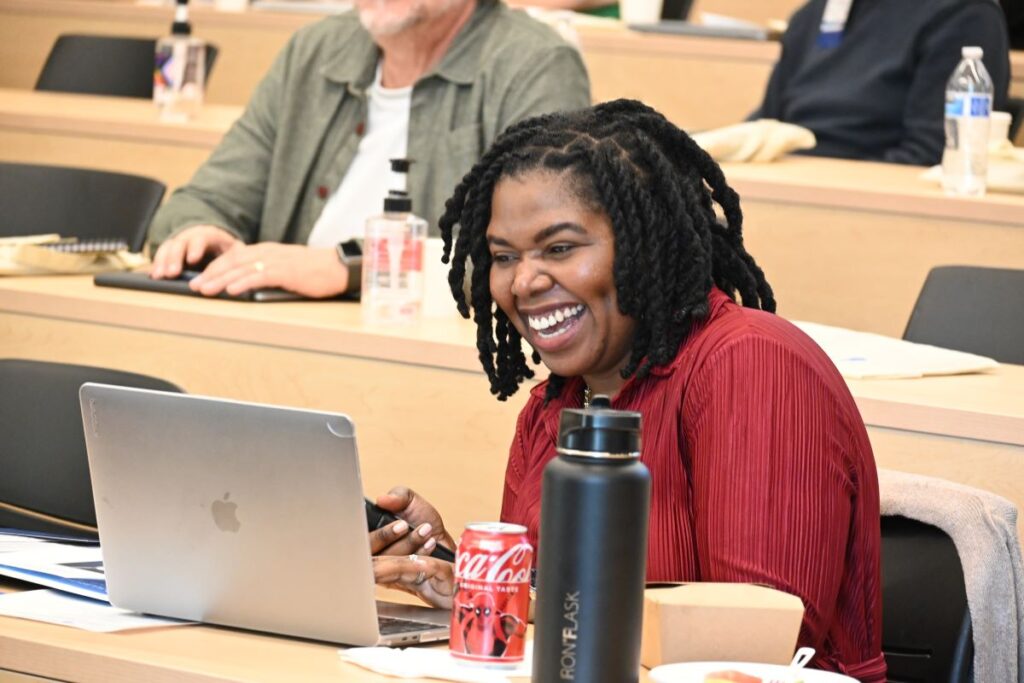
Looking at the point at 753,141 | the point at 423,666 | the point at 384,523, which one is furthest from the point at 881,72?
the point at 423,666

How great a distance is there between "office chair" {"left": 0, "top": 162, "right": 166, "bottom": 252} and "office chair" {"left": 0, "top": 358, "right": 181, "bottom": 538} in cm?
91

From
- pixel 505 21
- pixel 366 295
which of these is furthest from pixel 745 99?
pixel 366 295

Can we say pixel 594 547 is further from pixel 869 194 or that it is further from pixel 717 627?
pixel 869 194

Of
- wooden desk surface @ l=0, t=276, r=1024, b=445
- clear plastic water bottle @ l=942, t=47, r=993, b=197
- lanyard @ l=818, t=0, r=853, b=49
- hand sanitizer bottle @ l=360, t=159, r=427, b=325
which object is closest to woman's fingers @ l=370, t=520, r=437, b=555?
wooden desk surface @ l=0, t=276, r=1024, b=445

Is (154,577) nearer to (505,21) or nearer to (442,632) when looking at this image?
(442,632)

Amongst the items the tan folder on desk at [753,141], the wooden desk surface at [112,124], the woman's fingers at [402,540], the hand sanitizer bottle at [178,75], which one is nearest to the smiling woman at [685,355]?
the woman's fingers at [402,540]

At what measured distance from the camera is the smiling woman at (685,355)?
1.43 metres

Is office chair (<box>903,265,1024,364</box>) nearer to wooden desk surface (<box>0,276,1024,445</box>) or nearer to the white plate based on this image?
wooden desk surface (<box>0,276,1024,445</box>)

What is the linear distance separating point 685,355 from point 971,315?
1018 mm

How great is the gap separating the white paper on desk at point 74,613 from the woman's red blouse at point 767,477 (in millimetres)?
379

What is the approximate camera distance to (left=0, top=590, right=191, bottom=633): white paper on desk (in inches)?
54.1

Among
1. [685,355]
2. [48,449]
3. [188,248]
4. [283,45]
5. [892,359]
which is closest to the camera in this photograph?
[685,355]

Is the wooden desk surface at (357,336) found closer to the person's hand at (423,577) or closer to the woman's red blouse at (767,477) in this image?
the woman's red blouse at (767,477)

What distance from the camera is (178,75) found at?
3492 millimetres
